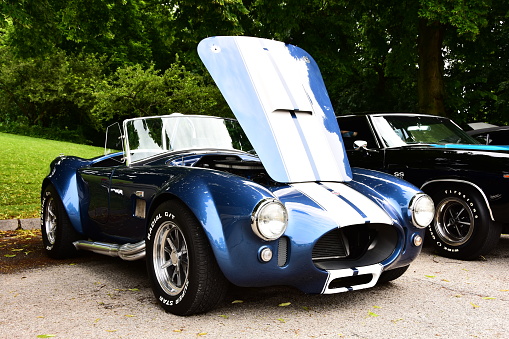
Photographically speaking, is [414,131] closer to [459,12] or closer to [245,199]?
[245,199]

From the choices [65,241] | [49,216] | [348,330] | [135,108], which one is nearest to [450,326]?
[348,330]

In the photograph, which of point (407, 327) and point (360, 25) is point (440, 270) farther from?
point (360, 25)

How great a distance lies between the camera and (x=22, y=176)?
14133 mm

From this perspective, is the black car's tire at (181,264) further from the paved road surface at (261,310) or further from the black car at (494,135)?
the black car at (494,135)

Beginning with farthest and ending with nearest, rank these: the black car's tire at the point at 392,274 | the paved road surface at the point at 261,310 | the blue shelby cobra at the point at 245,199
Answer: the black car's tire at the point at 392,274, the blue shelby cobra at the point at 245,199, the paved road surface at the point at 261,310

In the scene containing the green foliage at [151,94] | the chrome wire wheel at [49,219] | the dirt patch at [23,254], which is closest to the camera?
the dirt patch at [23,254]

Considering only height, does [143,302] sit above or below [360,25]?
below

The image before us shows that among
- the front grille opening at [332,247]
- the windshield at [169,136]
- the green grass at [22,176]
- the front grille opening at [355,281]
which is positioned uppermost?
the windshield at [169,136]

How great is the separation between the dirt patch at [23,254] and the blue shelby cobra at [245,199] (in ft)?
0.58

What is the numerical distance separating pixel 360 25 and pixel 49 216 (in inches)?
566

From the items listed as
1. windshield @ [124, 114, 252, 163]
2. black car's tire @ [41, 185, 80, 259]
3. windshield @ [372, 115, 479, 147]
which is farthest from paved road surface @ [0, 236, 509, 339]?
windshield @ [372, 115, 479, 147]

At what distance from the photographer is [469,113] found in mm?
21844

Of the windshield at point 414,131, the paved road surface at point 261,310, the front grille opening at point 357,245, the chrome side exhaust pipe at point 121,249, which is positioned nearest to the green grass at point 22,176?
the chrome side exhaust pipe at point 121,249

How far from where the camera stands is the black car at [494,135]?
8211 mm
